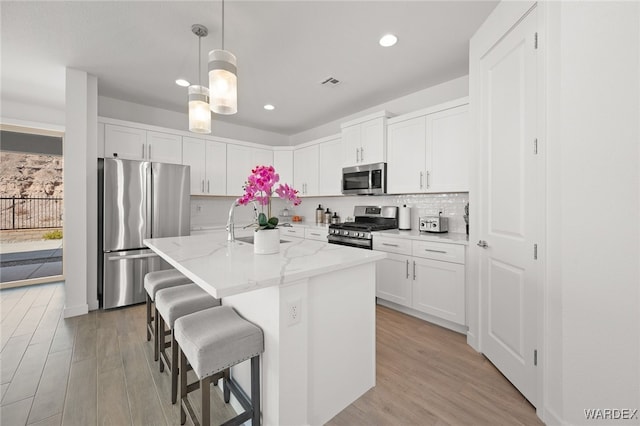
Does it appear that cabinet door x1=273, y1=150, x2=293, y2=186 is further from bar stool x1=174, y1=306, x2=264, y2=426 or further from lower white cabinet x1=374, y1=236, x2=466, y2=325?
bar stool x1=174, y1=306, x2=264, y2=426

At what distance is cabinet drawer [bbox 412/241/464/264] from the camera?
2572mm

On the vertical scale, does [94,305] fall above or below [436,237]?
below

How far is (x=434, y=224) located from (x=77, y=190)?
13.5 feet

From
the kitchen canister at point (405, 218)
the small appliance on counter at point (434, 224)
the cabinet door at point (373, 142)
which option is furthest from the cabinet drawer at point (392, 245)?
the cabinet door at point (373, 142)

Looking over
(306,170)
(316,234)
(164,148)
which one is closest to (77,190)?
(164,148)

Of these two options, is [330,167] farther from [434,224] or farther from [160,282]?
[160,282]

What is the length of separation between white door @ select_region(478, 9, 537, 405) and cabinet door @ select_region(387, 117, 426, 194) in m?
1.06

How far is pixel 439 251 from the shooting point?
8.89 feet

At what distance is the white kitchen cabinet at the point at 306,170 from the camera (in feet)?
15.5

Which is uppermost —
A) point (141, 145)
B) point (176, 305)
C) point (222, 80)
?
point (141, 145)

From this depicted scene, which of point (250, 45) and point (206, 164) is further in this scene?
point (206, 164)

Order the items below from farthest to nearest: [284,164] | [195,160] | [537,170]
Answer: [284,164], [195,160], [537,170]

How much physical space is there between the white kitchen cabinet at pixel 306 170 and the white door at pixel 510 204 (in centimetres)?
291

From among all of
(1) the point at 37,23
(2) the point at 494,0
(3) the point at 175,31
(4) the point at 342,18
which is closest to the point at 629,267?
(2) the point at 494,0
